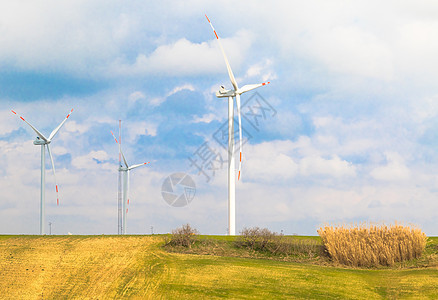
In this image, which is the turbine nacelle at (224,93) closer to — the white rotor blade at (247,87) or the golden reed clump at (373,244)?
the white rotor blade at (247,87)

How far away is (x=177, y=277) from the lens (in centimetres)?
2078

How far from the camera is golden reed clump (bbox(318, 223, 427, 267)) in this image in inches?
934

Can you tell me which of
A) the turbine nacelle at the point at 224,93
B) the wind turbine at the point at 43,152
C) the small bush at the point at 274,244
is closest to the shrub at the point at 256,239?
the small bush at the point at 274,244

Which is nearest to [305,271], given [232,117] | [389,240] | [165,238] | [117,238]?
[389,240]

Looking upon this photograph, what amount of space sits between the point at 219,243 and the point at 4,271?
10466mm

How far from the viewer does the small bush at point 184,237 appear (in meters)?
25.3

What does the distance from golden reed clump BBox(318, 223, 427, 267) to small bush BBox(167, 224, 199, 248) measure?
259 inches

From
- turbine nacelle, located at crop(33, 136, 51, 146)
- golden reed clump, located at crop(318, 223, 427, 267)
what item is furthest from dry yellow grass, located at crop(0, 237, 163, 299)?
turbine nacelle, located at crop(33, 136, 51, 146)

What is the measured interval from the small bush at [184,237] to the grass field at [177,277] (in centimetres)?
85

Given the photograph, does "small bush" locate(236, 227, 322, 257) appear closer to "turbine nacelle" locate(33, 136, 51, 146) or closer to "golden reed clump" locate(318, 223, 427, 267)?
"golden reed clump" locate(318, 223, 427, 267)

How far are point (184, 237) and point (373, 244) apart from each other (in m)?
9.44

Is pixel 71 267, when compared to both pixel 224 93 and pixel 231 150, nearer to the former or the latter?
pixel 231 150

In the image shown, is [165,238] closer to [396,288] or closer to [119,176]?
[396,288]

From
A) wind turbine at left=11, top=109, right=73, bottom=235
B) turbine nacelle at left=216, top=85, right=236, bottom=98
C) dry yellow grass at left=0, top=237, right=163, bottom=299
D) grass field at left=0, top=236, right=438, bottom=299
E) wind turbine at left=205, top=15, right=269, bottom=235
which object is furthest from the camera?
wind turbine at left=11, top=109, right=73, bottom=235
